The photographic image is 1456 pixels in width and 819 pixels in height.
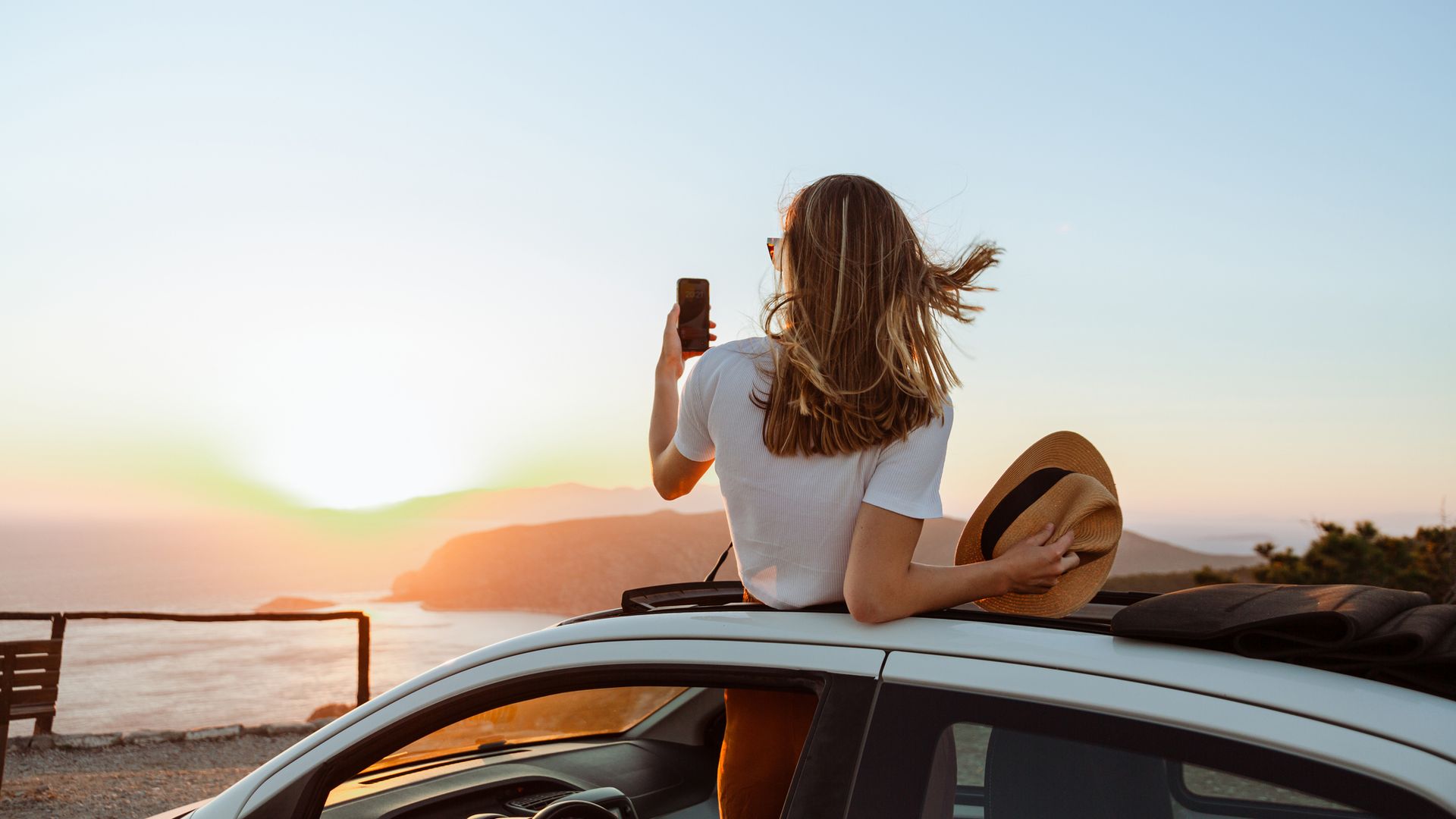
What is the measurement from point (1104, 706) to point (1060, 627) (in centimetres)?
23

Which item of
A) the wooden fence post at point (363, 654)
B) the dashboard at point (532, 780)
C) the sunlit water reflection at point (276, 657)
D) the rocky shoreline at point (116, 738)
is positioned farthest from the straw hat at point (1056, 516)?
the wooden fence post at point (363, 654)

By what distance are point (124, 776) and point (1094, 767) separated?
946 centimetres

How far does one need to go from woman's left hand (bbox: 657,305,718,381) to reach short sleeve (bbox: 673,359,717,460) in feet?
0.62

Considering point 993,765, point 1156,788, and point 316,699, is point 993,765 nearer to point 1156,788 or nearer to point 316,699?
point 1156,788

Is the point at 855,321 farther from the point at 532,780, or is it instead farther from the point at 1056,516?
the point at 532,780

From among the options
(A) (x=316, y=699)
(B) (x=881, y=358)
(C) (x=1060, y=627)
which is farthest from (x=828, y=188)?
(A) (x=316, y=699)

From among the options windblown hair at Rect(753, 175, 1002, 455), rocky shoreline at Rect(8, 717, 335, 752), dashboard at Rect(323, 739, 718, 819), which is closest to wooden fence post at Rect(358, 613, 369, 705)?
rocky shoreline at Rect(8, 717, 335, 752)

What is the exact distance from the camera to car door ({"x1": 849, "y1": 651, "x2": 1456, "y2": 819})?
971 millimetres

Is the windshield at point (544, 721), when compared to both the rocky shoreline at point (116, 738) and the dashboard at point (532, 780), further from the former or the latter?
the rocky shoreline at point (116, 738)

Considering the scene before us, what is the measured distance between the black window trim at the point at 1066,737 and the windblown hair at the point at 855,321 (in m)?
0.47

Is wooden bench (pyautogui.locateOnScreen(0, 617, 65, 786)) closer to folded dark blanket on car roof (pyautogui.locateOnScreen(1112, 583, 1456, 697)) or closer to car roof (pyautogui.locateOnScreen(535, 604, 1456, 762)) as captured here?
car roof (pyautogui.locateOnScreen(535, 604, 1456, 762))

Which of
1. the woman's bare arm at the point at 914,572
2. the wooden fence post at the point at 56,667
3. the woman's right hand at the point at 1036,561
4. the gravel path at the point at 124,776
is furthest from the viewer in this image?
the wooden fence post at the point at 56,667

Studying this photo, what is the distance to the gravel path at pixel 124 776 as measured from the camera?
23.7ft

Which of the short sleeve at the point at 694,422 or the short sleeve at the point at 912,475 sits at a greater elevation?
the short sleeve at the point at 694,422
